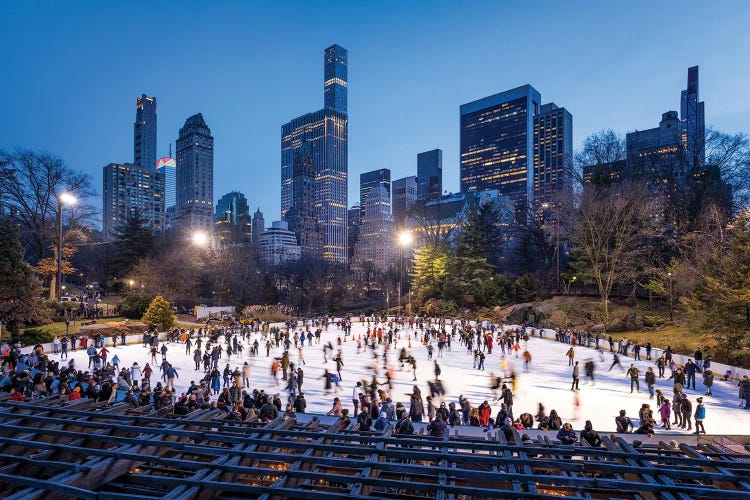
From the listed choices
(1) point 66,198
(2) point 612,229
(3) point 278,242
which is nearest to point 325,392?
(1) point 66,198

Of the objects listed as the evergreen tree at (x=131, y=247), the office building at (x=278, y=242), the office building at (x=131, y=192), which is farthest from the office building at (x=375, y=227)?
the evergreen tree at (x=131, y=247)

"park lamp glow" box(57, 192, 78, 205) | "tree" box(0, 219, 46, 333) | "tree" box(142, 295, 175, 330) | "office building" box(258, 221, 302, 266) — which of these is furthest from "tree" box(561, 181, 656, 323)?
"office building" box(258, 221, 302, 266)

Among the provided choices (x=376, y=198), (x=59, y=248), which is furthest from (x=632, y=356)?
(x=376, y=198)

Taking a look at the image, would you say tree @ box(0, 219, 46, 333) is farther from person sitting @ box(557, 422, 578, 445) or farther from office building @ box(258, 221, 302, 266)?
office building @ box(258, 221, 302, 266)

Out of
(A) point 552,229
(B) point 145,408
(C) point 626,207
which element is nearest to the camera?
(B) point 145,408

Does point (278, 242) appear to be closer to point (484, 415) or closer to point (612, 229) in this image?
point (612, 229)

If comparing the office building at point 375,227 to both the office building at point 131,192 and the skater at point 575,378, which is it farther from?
the skater at point 575,378

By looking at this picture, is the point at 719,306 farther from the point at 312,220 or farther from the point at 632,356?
the point at 312,220
